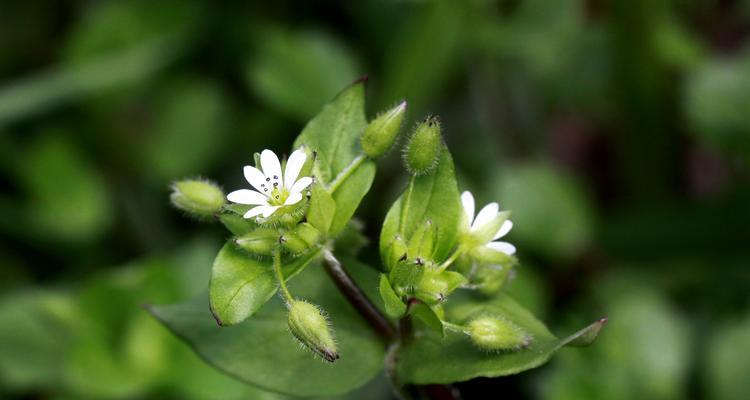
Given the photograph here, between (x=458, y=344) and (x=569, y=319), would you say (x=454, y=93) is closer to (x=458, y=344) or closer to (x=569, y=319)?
(x=569, y=319)

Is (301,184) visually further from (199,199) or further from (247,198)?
(199,199)

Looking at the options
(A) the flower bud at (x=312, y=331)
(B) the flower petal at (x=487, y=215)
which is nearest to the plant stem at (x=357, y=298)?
(A) the flower bud at (x=312, y=331)

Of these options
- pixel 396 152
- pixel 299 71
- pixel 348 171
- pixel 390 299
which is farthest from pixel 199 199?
pixel 396 152

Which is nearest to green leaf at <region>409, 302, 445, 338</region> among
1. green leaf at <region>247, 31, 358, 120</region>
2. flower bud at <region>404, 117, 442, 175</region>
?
flower bud at <region>404, 117, 442, 175</region>

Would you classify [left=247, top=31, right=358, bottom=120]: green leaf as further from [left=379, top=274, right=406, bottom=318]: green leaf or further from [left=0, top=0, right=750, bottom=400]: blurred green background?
[left=379, top=274, right=406, bottom=318]: green leaf

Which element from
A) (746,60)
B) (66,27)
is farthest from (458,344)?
(66,27)
